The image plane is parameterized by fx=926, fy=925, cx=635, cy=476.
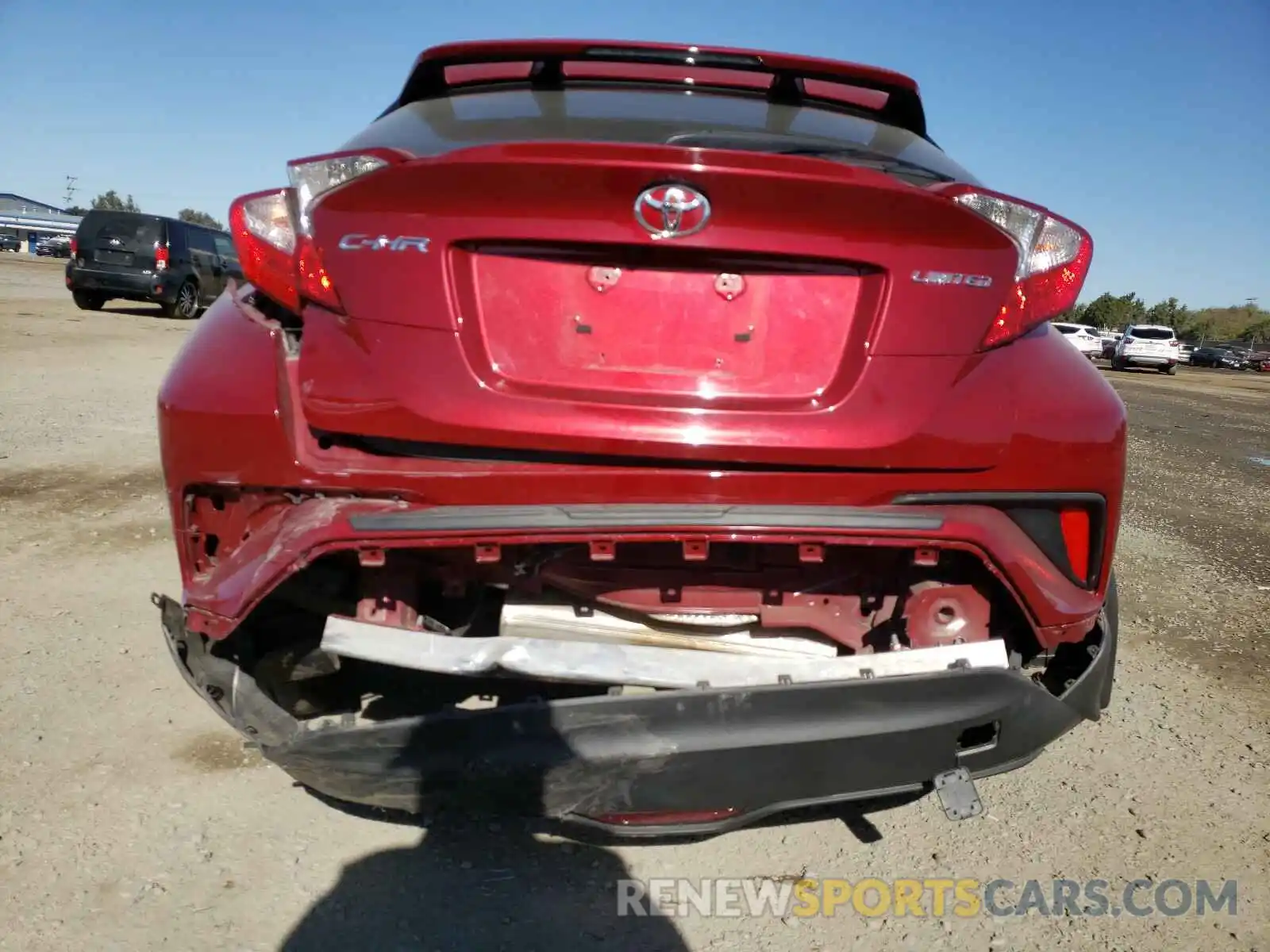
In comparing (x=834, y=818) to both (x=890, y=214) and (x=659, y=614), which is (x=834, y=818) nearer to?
(x=659, y=614)

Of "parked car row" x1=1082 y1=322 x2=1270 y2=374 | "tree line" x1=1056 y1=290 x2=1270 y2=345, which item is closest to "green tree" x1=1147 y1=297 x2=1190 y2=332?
"tree line" x1=1056 y1=290 x2=1270 y2=345

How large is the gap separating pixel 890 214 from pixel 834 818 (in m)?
1.63

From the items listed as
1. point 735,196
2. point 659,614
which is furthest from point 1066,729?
point 735,196

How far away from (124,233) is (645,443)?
716 inches

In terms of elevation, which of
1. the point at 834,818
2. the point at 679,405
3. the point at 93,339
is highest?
the point at 679,405

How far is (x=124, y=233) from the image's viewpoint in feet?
55.1

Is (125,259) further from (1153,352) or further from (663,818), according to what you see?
(1153,352)

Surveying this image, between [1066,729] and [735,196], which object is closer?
[735,196]

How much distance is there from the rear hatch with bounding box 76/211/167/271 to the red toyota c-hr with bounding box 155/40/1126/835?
56.5ft

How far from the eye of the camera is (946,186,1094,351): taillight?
1.91 metres

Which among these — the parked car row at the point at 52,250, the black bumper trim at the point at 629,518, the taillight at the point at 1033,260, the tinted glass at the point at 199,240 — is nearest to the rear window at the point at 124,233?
the tinted glass at the point at 199,240

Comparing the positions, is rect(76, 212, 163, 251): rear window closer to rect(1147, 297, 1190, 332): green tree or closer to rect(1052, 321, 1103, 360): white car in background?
rect(1052, 321, 1103, 360): white car in background

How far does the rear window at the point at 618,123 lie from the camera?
77.7 inches

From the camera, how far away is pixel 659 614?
2.07 metres
